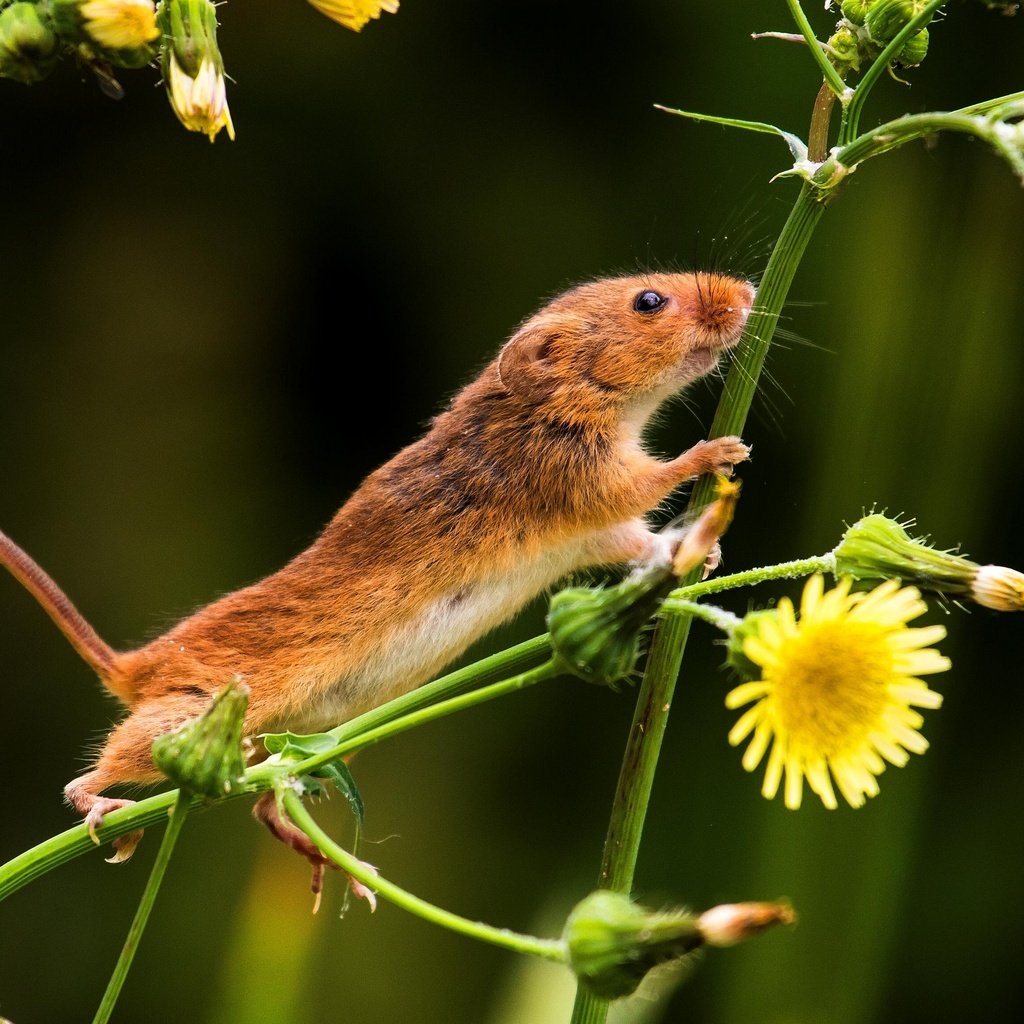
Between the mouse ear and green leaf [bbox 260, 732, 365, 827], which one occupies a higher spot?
the mouse ear

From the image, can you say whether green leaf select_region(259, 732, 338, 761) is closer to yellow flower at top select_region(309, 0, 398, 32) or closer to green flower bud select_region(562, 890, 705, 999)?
green flower bud select_region(562, 890, 705, 999)

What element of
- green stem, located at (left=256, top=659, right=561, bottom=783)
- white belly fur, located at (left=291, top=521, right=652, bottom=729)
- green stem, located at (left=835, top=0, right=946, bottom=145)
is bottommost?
green stem, located at (left=256, top=659, right=561, bottom=783)

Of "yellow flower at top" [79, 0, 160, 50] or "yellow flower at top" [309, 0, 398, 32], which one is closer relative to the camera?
"yellow flower at top" [79, 0, 160, 50]

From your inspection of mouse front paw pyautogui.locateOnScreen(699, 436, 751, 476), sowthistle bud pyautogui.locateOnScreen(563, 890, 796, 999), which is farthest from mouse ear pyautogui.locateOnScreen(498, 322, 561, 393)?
sowthistle bud pyautogui.locateOnScreen(563, 890, 796, 999)

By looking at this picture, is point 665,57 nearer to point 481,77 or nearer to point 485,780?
point 481,77

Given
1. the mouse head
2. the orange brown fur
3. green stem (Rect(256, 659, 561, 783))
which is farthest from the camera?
the mouse head

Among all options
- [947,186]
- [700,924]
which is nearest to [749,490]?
[947,186]

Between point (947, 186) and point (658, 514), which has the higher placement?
point (947, 186)
